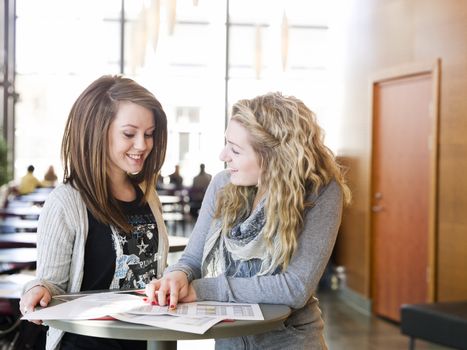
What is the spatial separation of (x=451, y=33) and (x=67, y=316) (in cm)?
478

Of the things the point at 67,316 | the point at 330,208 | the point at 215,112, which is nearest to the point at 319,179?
the point at 330,208

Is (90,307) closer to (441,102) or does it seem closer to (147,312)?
(147,312)

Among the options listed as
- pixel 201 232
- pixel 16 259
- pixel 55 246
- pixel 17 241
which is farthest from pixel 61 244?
pixel 17 241

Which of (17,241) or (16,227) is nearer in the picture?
(17,241)

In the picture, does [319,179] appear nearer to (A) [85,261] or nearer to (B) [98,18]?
(A) [85,261]

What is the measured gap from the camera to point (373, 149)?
715 centimetres

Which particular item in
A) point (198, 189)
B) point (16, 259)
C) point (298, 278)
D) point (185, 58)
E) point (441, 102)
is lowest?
point (16, 259)

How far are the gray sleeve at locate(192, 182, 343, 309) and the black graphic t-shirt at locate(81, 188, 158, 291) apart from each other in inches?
12.0

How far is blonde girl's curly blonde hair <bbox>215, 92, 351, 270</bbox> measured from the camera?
193 centimetres

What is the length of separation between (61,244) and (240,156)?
0.56 m

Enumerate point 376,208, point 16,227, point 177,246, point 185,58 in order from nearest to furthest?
1. point 177,246
2. point 16,227
3. point 376,208
4. point 185,58

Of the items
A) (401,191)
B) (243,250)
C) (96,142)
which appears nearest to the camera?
(243,250)

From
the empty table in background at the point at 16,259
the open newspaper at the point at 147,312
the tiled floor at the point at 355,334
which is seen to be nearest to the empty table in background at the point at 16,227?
the empty table in background at the point at 16,259

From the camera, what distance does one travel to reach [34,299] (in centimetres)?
185
